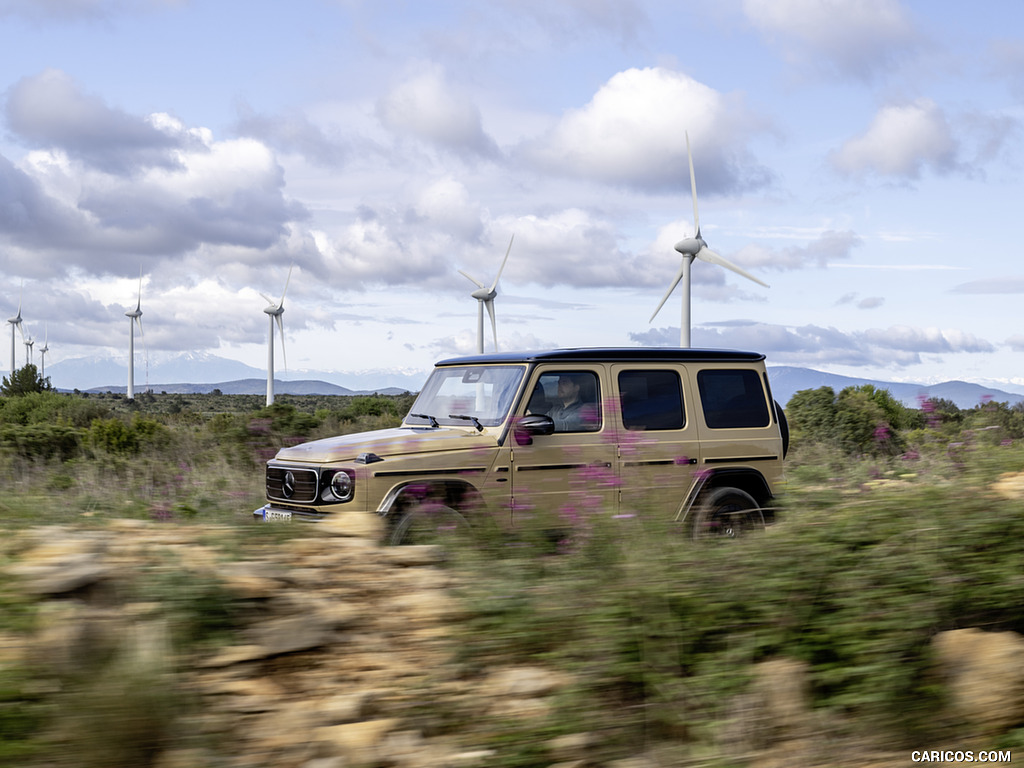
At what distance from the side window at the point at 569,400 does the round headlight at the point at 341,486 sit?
5.08 ft

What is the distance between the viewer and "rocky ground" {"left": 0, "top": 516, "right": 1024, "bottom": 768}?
3.28 metres

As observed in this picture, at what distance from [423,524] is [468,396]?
1.78 m

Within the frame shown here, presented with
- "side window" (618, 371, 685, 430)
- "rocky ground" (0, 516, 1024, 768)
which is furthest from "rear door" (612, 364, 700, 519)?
"rocky ground" (0, 516, 1024, 768)

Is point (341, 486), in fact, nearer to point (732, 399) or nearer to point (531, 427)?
point (531, 427)

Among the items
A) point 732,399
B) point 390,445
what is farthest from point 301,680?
point 732,399

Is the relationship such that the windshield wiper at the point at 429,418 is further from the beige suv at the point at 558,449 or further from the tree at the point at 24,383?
the tree at the point at 24,383

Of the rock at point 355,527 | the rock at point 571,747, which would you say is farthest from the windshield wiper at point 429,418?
the rock at point 571,747

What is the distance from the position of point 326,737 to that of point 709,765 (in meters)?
1.51

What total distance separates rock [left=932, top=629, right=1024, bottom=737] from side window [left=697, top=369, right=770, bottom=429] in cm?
365

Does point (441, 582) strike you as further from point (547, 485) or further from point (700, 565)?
point (547, 485)

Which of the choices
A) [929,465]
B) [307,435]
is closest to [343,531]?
[929,465]

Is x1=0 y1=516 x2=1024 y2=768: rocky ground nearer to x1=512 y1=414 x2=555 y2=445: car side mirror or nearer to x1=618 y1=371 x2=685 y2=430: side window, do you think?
x1=512 y1=414 x2=555 y2=445: car side mirror

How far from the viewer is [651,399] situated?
7.36m

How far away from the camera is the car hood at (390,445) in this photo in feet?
20.9
